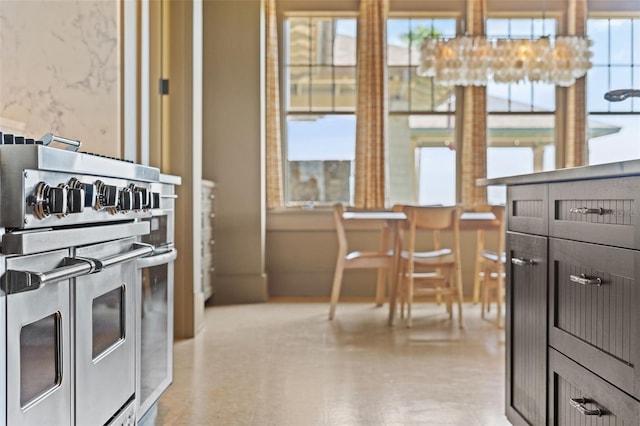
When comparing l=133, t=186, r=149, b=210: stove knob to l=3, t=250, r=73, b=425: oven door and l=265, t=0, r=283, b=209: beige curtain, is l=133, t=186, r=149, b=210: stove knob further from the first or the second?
l=265, t=0, r=283, b=209: beige curtain

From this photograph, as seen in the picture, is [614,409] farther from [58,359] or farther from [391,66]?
[391,66]

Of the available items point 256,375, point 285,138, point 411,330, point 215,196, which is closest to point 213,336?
point 256,375

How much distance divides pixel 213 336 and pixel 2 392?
312 centimetres

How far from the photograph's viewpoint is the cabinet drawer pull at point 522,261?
2.14 meters

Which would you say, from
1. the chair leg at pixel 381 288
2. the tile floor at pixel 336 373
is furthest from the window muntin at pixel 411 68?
the tile floor at pixel 336 373

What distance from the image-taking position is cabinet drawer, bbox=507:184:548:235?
2045 millimetres

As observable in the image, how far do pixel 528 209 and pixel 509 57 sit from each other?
3.18 metres

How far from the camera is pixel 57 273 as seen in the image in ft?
4.53

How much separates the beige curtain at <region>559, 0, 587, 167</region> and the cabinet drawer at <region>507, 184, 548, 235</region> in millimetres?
4261

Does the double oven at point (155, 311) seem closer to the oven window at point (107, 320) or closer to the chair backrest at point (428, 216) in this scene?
the oven window at point (107, 320)

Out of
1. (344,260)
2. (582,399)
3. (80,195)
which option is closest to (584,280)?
(582,399)

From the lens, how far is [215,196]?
584cm

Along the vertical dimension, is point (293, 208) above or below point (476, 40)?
below

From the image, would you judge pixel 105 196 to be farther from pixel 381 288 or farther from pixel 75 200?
pixel 381 288
